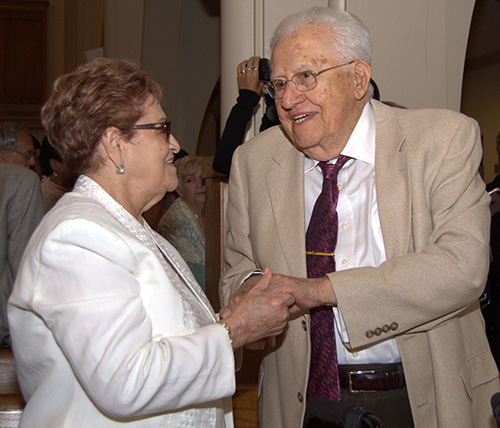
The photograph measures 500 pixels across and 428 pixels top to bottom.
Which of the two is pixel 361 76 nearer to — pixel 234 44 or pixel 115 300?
pixel 115 300

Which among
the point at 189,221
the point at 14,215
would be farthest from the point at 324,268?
the point at 189,221

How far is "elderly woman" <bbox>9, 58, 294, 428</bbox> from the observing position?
4.99 feet

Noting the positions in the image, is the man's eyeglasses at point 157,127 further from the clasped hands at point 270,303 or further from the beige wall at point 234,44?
the beige wall at point 234,44

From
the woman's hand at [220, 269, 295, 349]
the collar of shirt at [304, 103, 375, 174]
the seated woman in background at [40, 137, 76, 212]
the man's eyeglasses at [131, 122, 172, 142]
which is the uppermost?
the man's eyeglasses at [131, 122, 172, 142]

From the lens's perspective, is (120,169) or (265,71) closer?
(120,169)

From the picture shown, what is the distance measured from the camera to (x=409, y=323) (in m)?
1.91

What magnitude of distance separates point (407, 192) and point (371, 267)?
0.27 meters

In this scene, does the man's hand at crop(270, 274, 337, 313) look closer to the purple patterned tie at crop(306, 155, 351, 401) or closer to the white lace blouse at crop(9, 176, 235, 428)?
the purple patterned tie at crop(306, 155, 351, 401)

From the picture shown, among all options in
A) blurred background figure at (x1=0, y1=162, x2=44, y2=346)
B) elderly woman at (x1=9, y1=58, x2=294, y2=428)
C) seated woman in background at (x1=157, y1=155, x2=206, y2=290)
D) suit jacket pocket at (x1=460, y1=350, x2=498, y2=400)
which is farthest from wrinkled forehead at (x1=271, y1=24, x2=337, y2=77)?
seated woman in background at (x1=157, y1=155, x2=206, y2=290)

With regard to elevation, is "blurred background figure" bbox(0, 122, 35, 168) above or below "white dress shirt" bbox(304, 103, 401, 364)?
below

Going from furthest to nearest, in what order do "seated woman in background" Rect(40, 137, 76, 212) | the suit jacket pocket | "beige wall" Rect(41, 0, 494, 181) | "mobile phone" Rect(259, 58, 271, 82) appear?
"seated woman in background" Rect(40, 137, 76, 212), "beige wall" Rect(41, 0, 494, 181), "mobile phone" Rect(259, 58, 271, 82), the suit jacket pocket

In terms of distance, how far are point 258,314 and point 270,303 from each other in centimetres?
5

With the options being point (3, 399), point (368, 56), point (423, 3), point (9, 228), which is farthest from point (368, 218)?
point (9, 228)

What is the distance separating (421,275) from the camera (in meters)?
1.89
